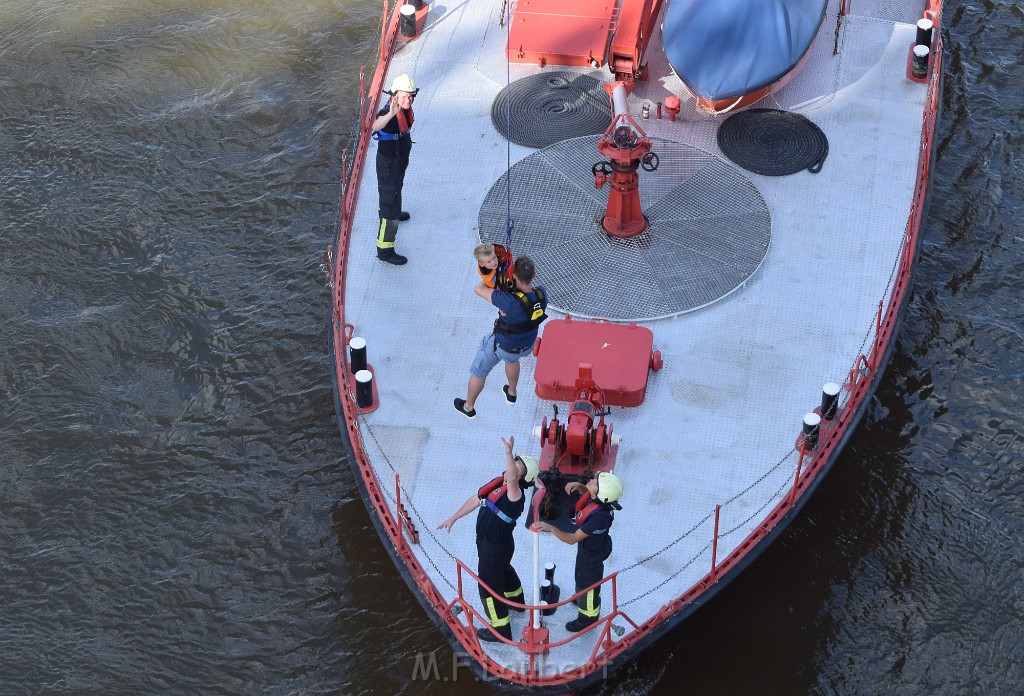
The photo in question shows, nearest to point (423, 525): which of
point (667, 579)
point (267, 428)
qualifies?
point (667, 579)

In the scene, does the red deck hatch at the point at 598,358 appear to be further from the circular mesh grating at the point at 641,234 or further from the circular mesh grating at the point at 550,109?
the circular mesh grating at the point at 550,109

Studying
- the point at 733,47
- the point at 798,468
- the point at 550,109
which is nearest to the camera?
the point at 798,468

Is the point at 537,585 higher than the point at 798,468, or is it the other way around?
the point at 798,468

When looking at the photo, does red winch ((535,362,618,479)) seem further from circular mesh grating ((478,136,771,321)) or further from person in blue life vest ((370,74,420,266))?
person in blue life vest ((370,74,420,266))

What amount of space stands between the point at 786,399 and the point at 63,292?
930 centimetres

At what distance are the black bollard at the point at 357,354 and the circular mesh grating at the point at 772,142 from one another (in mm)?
5503

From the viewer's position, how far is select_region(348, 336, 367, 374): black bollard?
1499 cm

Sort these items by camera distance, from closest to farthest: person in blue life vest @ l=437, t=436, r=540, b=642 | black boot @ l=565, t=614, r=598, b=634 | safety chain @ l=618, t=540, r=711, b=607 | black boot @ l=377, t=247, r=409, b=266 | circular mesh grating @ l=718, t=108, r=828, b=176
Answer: person in blue life vest @ l=437, t=436, r=540, b=642 → black boot @ l=565, t=614, r=598, b=634 → safety chain @ l=618, t=540, r=711, b=607 → black boot @ l=377, t=247, r=409, b=266 → circular mesh grating @ l=718, t=108, r=828, b=176

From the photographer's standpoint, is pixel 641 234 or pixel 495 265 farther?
pixel 641 234

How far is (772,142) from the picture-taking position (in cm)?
1808

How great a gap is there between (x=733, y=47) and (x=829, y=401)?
5.34m

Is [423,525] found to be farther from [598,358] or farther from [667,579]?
[598,358]

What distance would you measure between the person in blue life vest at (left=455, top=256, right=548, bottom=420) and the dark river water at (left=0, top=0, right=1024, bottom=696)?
7.67 ft

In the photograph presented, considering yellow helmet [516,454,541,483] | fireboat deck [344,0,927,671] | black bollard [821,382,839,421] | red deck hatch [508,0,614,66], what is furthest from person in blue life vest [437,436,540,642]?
red deck hatch [508,0,614,66]
